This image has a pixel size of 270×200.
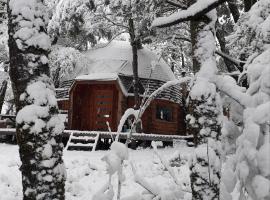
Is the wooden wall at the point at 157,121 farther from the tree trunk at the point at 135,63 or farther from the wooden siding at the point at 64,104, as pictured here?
the wooden siding at the point at 64,104

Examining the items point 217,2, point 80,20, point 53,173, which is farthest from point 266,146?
point 80,20

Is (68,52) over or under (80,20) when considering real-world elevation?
under

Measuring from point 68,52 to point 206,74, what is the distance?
17307mm

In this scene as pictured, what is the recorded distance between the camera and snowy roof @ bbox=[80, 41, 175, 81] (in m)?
21.9

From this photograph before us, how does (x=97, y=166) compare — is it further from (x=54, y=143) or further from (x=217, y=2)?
(x=217, y=2)

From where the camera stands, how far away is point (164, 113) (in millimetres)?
23688

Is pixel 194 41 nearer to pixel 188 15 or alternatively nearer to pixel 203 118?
pixel 203 118

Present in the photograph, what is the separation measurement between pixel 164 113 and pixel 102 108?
13.6 feet

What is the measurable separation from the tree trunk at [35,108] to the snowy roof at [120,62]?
1643 centimetres

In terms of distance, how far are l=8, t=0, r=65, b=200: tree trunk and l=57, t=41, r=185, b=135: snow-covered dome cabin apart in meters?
15.8

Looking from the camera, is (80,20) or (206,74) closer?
(206,74)

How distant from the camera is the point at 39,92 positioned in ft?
15.6

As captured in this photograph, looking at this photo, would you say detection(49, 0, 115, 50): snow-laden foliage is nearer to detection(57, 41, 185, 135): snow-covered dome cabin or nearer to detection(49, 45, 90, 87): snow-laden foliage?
detection(49, 45, 90, 87): snow-laden foliage

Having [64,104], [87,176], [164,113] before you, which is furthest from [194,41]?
[64,104]
